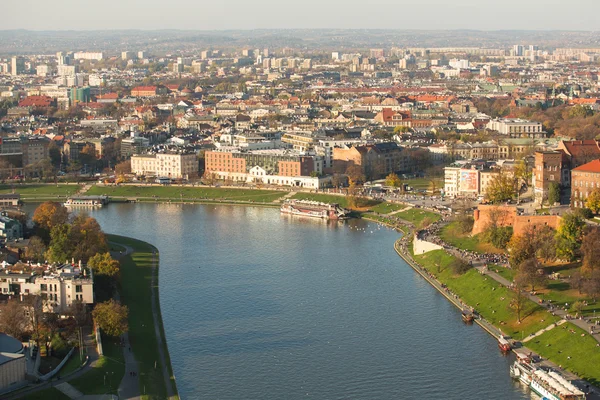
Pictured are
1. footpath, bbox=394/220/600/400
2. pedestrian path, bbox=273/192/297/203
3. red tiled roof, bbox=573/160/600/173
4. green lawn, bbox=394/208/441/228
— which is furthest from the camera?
pedestrian path, bbox=273/192/297/203

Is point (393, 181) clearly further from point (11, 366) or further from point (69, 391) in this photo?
point (11, 366)

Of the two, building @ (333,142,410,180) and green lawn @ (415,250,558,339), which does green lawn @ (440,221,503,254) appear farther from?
building @ (333,142,410,180)

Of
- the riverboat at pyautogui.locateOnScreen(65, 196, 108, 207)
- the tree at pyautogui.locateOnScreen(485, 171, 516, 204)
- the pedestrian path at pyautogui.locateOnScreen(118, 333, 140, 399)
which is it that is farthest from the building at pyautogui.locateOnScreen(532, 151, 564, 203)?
the riverboat at pyautogui.locateOnScreen(65, 196, 108, 207)

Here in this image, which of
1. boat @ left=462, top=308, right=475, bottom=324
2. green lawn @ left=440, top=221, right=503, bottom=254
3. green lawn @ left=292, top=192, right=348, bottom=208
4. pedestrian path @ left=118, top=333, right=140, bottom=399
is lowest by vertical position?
pedestrian path @ left=118, top=333, right=140, bottom=399

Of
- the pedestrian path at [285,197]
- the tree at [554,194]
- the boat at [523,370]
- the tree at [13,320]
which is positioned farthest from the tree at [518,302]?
the pedestrian path at [285,197]

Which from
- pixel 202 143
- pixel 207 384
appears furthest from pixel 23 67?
pixel 207 384

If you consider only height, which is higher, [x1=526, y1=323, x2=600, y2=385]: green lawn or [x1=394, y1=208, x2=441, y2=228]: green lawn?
[x1=394, y1=208, x2=441, y2=228]: green lawn
